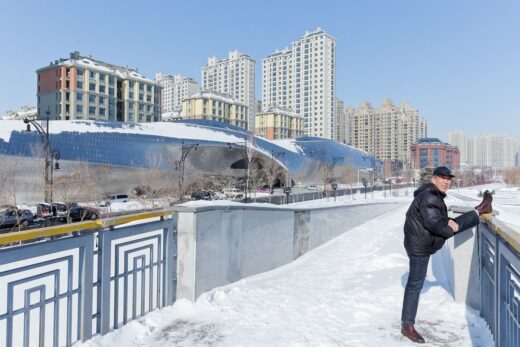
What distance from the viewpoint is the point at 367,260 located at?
6.71m

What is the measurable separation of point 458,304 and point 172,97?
483ft

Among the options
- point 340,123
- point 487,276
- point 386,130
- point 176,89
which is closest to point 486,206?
point 487,276

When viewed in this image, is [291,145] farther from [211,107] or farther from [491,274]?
[491,274]

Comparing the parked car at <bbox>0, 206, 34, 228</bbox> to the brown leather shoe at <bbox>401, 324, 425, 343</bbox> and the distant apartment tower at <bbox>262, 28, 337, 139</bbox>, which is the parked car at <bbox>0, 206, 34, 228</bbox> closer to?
the brown leather shoe at <bbox>401, 324, 425, 343</bbox>

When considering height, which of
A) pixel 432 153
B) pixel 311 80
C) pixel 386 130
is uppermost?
pixel 311 80

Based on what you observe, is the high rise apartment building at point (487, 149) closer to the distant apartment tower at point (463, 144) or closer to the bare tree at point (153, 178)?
the distant apartment tower at point (463, 144)

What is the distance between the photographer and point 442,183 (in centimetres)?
358

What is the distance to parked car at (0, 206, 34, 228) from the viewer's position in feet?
69.9

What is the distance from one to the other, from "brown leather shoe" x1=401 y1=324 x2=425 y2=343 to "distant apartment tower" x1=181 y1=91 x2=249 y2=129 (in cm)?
9856

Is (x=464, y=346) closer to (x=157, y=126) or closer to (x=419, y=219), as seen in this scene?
(x=419, y=219)

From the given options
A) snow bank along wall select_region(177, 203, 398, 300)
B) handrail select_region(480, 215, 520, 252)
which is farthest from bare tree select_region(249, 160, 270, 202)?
handrail select_region(480, 215, 520, 252)

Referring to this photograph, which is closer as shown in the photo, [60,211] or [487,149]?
[60,211]

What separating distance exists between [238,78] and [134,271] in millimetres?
135262

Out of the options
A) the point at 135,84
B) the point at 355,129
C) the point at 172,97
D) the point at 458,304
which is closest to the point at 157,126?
the point at 135,84
